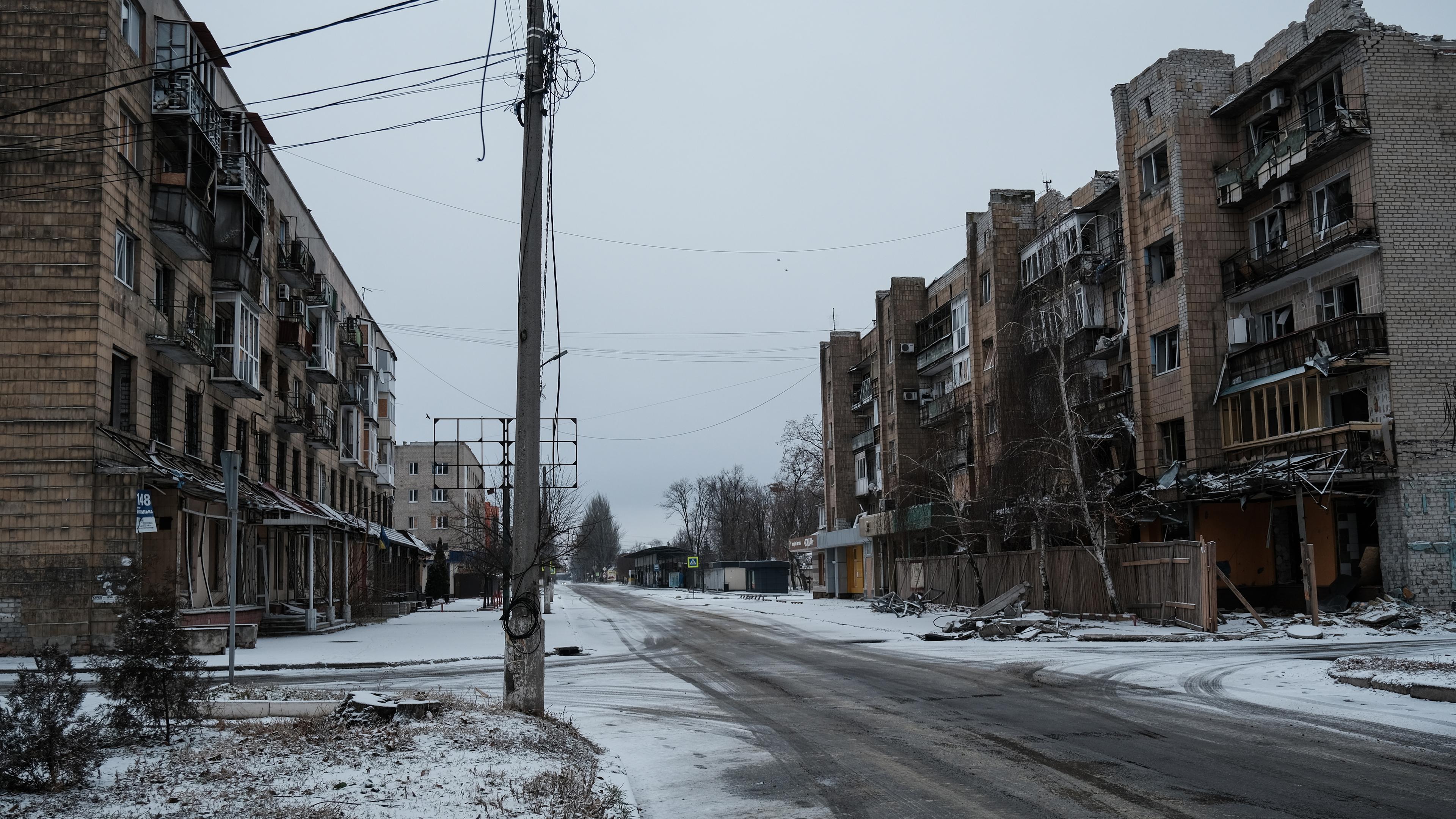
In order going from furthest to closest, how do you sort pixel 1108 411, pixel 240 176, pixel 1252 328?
pixel 1108 411 < pixel 1252 328 < pixel 240 176

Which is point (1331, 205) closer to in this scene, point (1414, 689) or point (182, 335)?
point (1414, 689)

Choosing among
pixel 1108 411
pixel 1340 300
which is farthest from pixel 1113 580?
pixel 1108 411

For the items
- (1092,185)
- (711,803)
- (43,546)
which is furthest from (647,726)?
(1092,185)

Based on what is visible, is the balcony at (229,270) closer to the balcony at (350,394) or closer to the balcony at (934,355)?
the balcony at (350,394)

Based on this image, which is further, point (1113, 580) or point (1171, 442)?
point (1171, 442)

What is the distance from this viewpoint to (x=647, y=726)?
11.5 meters

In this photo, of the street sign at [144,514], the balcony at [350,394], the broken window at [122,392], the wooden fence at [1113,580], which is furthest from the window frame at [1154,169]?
the balcony at [350,394]

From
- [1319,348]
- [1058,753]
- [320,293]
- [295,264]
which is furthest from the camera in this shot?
[320,293]

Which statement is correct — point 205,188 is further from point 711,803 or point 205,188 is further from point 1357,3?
point 1357,3

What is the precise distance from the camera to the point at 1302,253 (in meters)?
30.1

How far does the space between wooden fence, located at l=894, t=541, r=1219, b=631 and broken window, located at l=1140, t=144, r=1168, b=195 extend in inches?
495

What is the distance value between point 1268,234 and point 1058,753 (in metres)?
28.2

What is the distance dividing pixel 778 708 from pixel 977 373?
3650cm

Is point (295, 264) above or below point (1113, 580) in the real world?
above
